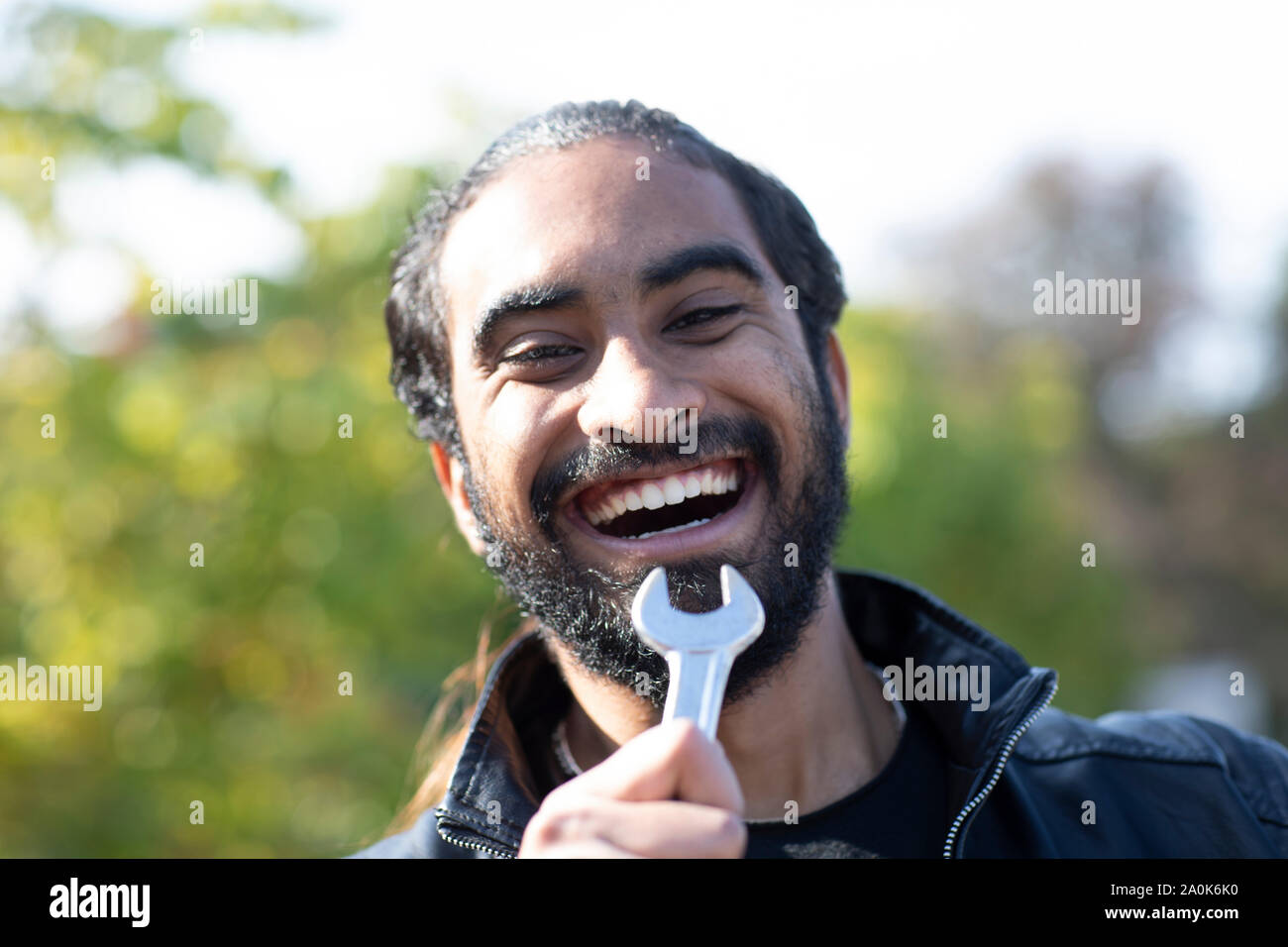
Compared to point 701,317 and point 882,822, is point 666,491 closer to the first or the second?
point 701,317

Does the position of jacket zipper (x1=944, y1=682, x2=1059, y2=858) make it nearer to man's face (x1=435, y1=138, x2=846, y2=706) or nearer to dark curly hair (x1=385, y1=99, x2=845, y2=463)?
man's face (x1=435, y1=138, x2=846, y2=706)

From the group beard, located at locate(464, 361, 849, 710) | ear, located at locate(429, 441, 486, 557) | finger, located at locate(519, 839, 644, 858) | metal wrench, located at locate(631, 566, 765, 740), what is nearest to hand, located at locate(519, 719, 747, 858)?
finger, located at locate(519, 839, 644, 858)

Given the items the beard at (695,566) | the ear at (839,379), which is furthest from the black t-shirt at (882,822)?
the ear at (839,379)

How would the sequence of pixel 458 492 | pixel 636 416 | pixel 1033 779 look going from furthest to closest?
pixel 458 492 → pixel 1033 779 → pixel 636 416

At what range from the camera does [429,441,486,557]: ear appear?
7.97 ft

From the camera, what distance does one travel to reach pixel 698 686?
58.0 inches

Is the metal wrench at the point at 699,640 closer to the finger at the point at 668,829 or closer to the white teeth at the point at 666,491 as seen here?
the finger at the point at 668,829

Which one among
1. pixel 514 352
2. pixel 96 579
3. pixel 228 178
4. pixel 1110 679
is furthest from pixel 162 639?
pixel 1110 679

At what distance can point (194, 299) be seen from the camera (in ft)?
17.4

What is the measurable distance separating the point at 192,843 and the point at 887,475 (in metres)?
4.87

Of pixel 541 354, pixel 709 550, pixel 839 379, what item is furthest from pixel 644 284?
pixel 839 379

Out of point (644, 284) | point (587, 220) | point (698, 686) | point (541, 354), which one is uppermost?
point (587, 220)

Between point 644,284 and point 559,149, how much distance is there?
0.44 metres

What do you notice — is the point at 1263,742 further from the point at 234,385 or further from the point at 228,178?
the point at 228,178
